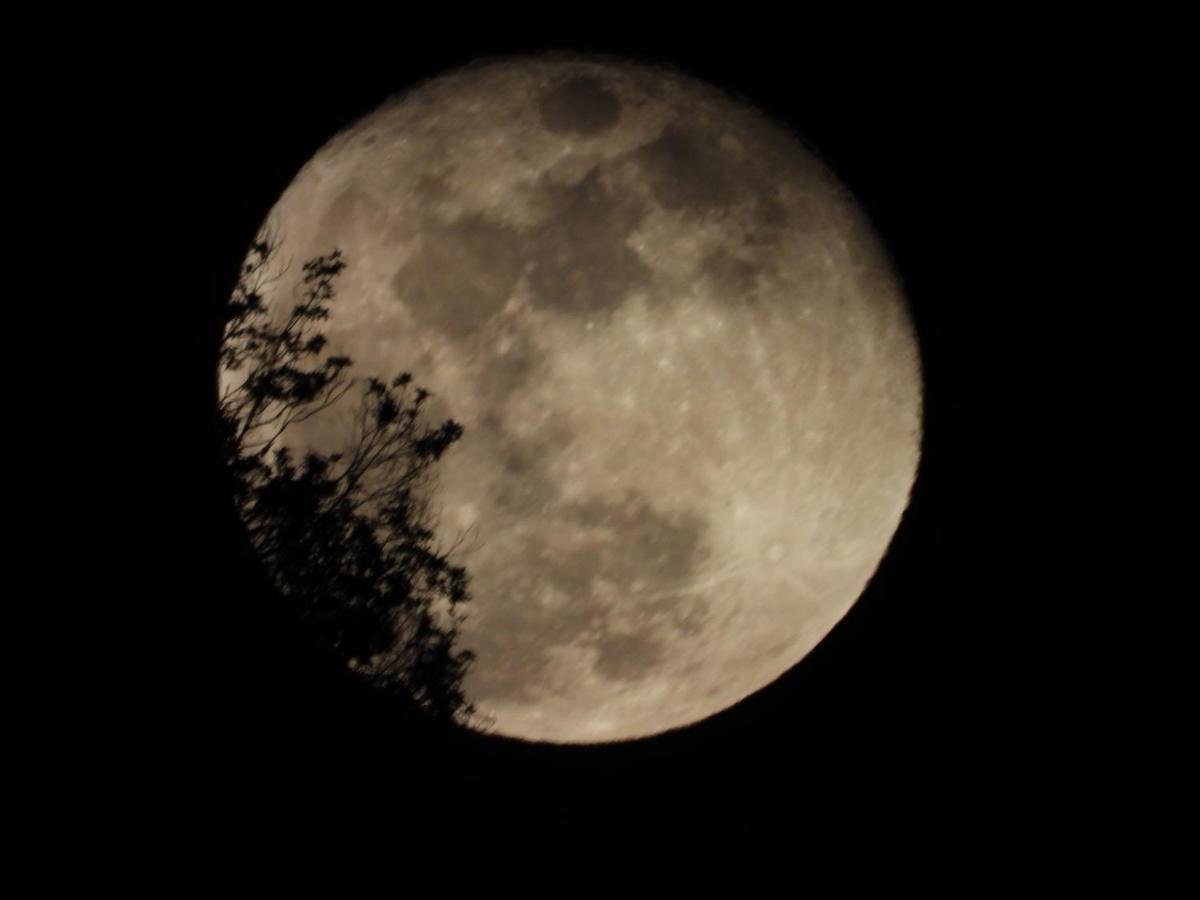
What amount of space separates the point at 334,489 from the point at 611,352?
7.43 ft

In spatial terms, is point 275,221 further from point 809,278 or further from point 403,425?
point 809,278

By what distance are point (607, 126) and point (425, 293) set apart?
206cm

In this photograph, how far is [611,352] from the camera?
559cm

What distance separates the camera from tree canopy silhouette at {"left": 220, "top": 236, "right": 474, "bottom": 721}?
490 cm

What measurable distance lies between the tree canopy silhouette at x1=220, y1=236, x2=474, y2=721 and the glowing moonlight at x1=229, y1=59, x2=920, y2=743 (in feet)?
0.61

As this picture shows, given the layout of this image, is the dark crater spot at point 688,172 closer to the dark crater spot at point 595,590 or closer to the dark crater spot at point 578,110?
the dark crater spot at point 578,110

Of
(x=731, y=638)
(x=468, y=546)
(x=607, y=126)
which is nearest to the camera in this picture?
(x=468, y=546)

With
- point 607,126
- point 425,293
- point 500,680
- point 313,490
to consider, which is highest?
point 607,126

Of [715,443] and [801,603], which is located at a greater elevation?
[715,443]

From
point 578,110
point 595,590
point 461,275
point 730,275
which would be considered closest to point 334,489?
point 461,275

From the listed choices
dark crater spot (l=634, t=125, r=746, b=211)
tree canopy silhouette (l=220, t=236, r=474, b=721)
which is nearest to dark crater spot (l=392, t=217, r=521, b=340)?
tree canopy silhouette (l=220, t=236, r=474, b=721)

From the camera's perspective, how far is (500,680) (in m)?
6.01

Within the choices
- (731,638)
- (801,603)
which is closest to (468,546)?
(731,638)

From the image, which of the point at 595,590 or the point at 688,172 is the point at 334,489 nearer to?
the point at 595,590
